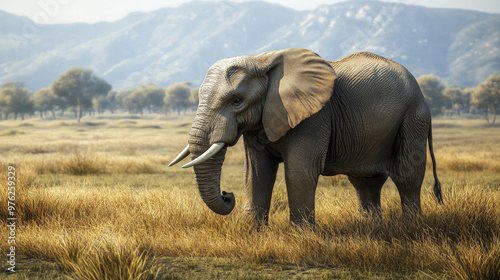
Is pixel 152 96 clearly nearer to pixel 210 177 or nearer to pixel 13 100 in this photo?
pixel 13 100

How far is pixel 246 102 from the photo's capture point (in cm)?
529

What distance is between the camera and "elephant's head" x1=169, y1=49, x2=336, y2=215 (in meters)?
5.16

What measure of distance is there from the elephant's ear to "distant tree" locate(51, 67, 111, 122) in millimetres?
84686

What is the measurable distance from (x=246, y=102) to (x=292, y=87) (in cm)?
56

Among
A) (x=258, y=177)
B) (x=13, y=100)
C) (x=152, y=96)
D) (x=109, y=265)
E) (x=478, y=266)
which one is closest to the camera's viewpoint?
(x=478, y=266)

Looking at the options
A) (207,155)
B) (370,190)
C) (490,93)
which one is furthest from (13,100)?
(207,155)

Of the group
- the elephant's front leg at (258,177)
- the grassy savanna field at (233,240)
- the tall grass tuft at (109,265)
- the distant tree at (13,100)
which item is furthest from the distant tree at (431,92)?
the tall grass tuft at (109,265)

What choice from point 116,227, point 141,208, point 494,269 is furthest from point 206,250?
point 494,269

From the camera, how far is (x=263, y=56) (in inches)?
220

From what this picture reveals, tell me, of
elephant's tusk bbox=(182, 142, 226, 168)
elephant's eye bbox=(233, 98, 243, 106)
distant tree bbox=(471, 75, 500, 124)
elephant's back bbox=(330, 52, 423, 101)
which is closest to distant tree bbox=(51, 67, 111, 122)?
distant tree bbox=(471, 75, 500, 124)

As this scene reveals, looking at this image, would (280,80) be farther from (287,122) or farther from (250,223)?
(250,223)

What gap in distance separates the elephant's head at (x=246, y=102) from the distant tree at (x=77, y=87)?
8469cm

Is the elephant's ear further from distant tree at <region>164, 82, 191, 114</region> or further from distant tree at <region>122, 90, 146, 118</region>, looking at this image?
distant tree at <region>164, 82, 191, 114</region>

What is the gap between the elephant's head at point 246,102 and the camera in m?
5.16
